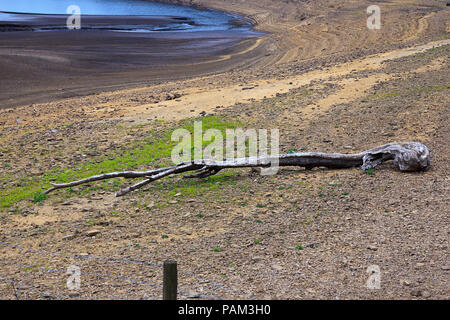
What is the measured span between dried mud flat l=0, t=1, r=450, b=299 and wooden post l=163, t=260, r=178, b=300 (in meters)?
1.37

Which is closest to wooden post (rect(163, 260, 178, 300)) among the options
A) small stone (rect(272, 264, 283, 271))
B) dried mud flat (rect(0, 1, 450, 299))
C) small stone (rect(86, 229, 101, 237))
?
dried mud flat (rect(0, 1, 450, 299))

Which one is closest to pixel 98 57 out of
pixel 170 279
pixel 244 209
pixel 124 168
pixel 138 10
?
pixel 124 168

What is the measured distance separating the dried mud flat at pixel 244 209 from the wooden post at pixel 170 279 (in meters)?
1.37

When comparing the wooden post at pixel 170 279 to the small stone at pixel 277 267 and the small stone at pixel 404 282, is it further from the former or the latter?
the small stone at pixel 404 282

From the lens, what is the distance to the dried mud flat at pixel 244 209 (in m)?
6.70

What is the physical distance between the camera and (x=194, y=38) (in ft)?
120

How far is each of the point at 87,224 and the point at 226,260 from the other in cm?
283

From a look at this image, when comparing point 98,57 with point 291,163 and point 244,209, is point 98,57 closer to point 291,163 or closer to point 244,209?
point 291,163

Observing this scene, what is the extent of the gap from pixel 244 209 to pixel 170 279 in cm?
427

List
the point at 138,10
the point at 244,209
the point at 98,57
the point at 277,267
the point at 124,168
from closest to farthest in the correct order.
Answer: the point at 277,267, the point at 244,209, the point at 124,168, the point at 98,57, the point at 138,10

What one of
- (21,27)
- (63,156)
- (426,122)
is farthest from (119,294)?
(21,27)

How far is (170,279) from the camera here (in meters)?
4.91

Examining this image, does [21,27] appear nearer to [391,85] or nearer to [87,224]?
[391,85]

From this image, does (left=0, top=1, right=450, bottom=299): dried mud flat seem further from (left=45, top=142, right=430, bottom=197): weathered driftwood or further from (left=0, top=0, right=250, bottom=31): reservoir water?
(left=0, top=0, right=250, bottom=31): reservoir water
